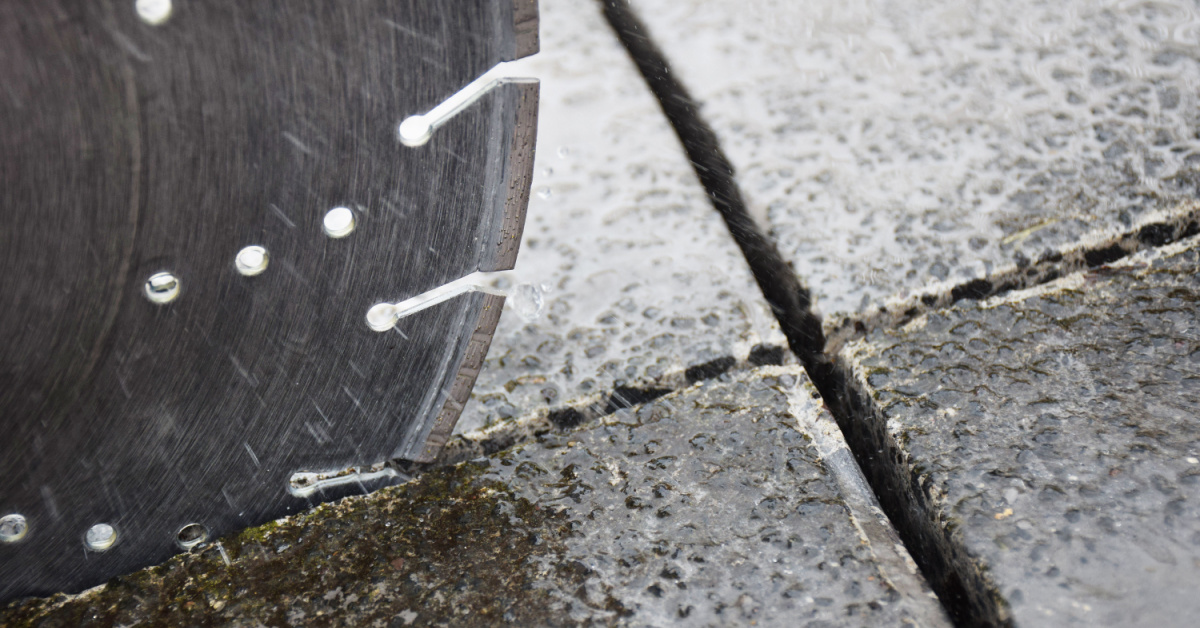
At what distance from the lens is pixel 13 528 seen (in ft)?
2.22

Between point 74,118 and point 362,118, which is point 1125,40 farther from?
point 74,118

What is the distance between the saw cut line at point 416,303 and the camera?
73 centimetres

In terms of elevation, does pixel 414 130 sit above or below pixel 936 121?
above

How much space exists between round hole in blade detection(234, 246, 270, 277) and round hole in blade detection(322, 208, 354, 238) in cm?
5

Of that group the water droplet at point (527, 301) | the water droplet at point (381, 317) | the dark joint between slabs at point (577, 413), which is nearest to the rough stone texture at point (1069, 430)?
the dark joint between slabs at point (577, 413)

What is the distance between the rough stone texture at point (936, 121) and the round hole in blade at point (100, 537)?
2.43ft

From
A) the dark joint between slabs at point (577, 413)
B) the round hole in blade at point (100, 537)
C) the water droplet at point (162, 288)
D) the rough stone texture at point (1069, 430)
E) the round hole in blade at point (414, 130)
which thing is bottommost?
the rough stone texture at point (1069, 430)

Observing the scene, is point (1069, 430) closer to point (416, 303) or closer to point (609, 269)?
point (609, 269)

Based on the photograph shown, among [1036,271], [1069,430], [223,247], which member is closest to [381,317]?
[223,247]

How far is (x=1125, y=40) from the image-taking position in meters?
1.29

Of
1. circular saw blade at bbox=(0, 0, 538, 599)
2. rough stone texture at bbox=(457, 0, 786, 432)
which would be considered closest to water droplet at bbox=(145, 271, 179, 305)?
circular saw blade at bbox=(0, 0, 538, 599)

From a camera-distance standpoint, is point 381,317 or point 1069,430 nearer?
point 381,317

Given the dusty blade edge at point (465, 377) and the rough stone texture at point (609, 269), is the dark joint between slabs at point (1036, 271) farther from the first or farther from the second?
the dusty blade edge at point (465, 377)

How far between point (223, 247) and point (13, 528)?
28 centimetres
